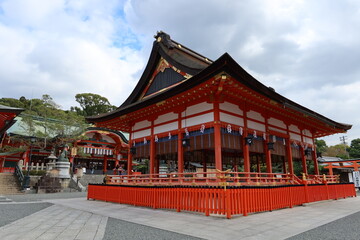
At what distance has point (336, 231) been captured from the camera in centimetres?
596

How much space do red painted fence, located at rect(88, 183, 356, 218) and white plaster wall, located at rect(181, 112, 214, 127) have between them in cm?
343

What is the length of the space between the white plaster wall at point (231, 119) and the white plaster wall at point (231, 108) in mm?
298

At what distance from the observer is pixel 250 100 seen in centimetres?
1159

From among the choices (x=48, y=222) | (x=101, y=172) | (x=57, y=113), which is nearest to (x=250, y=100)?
(x=48, y=222)

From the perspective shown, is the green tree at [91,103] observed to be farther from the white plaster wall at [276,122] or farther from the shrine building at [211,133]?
the white plaster wall at [276,122]

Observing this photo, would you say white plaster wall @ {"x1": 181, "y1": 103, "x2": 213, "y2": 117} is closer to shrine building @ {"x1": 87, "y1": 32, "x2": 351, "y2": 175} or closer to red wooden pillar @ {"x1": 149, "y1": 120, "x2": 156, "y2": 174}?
shrine building @ {"x1": 87, "y1": 32, "x2": 351, "y2": 175}

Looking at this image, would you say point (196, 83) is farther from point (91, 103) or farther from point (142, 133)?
point (91, 103)

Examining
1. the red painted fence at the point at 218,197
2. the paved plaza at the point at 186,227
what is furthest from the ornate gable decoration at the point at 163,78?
the paved plaza at the point at 186,227

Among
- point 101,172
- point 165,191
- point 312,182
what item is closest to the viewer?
point 165,191

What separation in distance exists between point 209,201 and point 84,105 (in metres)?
59.3

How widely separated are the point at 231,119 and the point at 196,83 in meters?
2.84

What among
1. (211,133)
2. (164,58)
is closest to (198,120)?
(211,133)

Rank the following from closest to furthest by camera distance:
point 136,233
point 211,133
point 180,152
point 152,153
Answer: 1. point 136,233
2. point 211,133
3. point 180,152
4. point 152,153

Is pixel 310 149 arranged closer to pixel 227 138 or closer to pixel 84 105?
pixel 227 138
